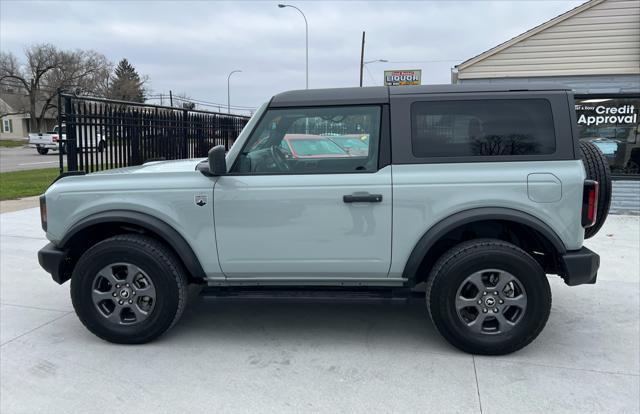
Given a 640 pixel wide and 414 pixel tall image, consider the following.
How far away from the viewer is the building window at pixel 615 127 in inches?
342

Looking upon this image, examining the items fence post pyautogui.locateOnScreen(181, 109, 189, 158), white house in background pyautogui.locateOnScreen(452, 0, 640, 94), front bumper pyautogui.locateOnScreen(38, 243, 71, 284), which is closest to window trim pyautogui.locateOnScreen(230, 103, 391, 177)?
front bumper pyautogui.locateOnScreen(38, 243, 71, 284)

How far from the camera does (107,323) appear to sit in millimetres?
3674

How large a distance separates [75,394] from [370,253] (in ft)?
6.85

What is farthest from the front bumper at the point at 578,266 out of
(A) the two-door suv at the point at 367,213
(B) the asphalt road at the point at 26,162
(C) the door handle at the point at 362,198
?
(B) the asphalt road at the point at 26,162

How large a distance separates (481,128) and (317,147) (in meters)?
1.18

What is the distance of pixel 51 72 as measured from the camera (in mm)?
58250

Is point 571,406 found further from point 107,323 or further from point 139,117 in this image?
point 139,117

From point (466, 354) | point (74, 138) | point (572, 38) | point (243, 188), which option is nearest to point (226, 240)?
point (243, 188)

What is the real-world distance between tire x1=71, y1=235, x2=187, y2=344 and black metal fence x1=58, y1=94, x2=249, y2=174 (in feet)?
8.90

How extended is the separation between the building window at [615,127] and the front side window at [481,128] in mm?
6336

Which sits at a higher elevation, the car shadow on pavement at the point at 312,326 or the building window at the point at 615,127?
Result: the building window at the point at 615,127

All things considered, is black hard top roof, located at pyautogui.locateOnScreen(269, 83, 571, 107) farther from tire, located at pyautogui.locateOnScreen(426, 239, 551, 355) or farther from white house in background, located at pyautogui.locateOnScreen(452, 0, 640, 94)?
white house in background, located at pyautogui.locateOnScreen(452, 0, 640, 94)

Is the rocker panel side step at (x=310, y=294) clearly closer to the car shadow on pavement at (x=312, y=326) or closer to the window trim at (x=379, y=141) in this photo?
the car shadow on pavement at (x=312, y=326)

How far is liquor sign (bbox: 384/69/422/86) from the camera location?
28719 millimetres
